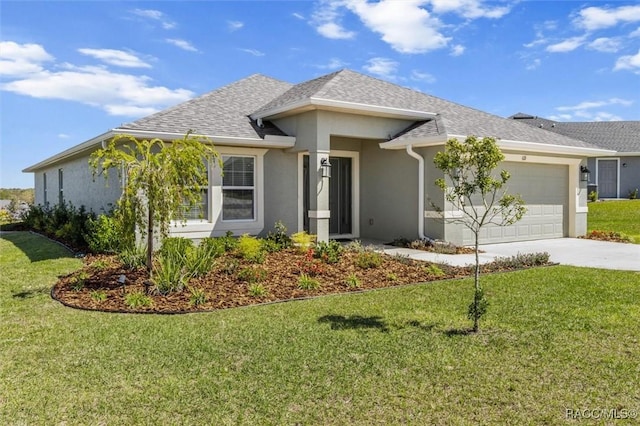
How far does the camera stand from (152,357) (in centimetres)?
476

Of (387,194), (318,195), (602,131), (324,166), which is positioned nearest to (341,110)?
(324,166)

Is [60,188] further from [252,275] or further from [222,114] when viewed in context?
[252,275]

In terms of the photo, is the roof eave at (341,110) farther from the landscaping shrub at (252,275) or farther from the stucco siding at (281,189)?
the landscaping shrub at (252,275)

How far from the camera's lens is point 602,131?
29750 millimetres

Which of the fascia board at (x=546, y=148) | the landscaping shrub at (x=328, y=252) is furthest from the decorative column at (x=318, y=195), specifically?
the fascia board at (x=546, y=148)

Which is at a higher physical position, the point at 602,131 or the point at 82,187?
the point at 602,131

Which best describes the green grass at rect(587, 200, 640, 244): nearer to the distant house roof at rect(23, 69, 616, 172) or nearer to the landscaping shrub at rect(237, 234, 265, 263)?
the distant house roof at rect(23, 69, 616, 172)

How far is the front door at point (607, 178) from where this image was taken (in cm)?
2734

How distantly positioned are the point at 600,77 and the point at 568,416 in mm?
19049

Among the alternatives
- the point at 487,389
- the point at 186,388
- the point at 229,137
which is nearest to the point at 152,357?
the point at 186,388

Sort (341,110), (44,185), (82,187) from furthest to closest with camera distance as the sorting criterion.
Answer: (44,185) < (82,187) < (341,110)

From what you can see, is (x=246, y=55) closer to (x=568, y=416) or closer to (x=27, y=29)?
(x=27, y=29)

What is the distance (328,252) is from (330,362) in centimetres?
568

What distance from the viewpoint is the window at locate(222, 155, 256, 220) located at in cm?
1223
